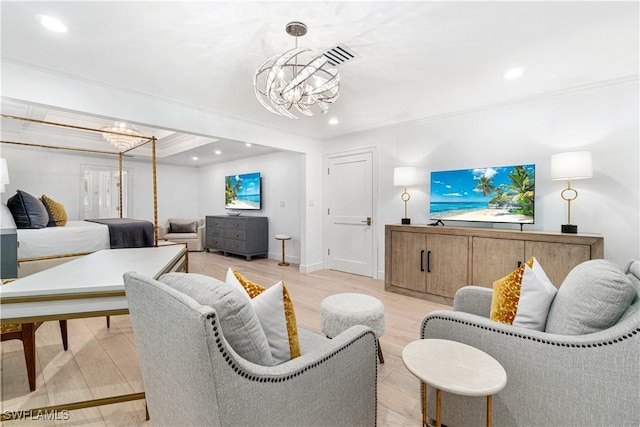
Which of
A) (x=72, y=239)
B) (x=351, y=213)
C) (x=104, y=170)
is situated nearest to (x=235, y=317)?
(x=72, y=239)

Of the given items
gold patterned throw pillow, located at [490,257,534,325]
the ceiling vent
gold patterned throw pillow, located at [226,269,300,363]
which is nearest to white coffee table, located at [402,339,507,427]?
gold patterned throw pillow, located at [490,257,534,325]

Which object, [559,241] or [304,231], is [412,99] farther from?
[304,231]

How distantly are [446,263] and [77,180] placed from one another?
24.0ft

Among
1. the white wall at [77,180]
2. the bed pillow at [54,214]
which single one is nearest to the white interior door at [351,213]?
the bed pillow at [54,214]

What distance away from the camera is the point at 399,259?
3.65m

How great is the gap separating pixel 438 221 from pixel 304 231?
2.19 metres

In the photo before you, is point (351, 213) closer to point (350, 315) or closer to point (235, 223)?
point (235, 223)

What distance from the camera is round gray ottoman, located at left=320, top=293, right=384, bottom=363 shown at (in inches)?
73.6

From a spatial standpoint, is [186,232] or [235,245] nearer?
[235,245]

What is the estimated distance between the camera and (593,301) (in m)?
1.13

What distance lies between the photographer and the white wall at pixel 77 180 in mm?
5254

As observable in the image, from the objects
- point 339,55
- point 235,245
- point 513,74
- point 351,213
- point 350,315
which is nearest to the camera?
point 350,315

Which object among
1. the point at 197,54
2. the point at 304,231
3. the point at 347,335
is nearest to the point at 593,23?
the point at 347,335

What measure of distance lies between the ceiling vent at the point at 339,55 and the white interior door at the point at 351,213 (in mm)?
2253
